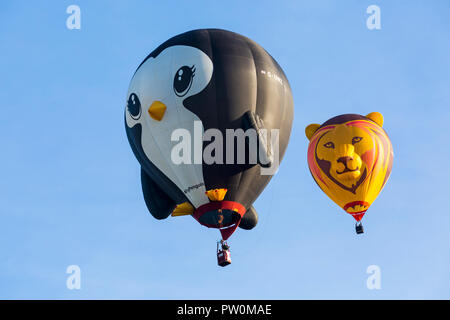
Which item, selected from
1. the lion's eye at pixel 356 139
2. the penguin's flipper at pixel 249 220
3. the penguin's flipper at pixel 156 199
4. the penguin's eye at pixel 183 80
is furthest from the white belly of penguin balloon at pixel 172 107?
the lion's eye at pixel 356 139

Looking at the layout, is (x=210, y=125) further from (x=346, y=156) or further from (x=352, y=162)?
(x=352, y=162)

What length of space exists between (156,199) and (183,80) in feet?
11.2

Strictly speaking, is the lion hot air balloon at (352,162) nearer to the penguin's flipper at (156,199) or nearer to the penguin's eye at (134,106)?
the penguin's flipper at (156,199)

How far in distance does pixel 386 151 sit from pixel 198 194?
594 cm

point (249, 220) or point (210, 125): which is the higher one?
point (210, 125)

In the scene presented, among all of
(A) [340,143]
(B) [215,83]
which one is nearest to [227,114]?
(B) [215,83]

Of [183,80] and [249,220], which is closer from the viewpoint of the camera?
[183,80]

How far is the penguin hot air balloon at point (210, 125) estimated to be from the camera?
64.8 feet

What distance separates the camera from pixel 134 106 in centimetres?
2073

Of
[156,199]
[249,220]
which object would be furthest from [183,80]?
[249,220]

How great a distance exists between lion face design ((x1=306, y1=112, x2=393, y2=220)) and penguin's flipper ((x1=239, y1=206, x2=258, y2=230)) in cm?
199

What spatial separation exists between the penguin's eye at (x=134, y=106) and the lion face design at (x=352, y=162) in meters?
5.27

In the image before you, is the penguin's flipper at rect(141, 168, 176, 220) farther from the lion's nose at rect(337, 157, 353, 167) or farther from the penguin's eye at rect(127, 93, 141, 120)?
the lion's nose at rect(337, 157, 353, 167)

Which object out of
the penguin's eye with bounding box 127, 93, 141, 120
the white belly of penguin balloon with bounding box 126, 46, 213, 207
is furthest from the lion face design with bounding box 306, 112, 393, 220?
the penguin's eye with bounding box 127, 93, 141, 120
